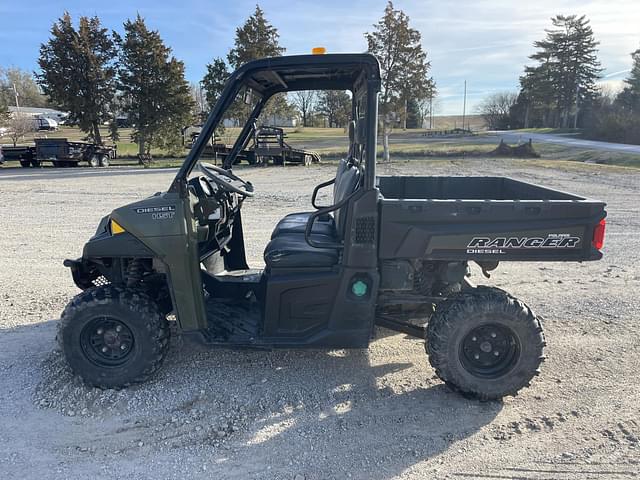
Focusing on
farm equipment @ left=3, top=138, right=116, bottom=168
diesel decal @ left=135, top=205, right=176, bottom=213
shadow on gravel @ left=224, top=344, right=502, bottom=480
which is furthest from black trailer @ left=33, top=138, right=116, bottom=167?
shadow on gravel @ left=224, top=344, right=502, bottom=480

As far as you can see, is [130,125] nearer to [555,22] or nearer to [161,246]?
[161,246]

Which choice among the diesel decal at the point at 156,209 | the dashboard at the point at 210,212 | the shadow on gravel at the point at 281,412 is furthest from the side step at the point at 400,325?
the diesel decal at the point at 156,209

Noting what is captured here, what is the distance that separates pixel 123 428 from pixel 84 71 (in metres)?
25.1

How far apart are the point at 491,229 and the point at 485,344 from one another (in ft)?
2.61

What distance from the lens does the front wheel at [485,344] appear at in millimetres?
3170

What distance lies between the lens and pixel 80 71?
78.1ft

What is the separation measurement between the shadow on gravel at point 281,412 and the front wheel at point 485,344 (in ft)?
0.54

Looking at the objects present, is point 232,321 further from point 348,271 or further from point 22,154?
point 22,154

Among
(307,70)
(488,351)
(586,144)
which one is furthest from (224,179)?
(586,144)

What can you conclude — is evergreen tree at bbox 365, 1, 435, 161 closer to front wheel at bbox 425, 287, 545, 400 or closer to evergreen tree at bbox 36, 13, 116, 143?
evergreen tree at bbox 36, 13, 116, 143

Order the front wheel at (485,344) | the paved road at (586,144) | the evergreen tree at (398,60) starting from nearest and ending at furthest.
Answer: the front wheel at (485,344) → the evergreen tree at (398,60) → the paved road at (586,144)

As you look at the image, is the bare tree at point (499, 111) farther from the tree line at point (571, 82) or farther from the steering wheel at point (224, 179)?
the steering wheel at point (224, 179)

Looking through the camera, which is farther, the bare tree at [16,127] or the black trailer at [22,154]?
the bare tree at [16,127]

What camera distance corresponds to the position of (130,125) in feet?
79.9
